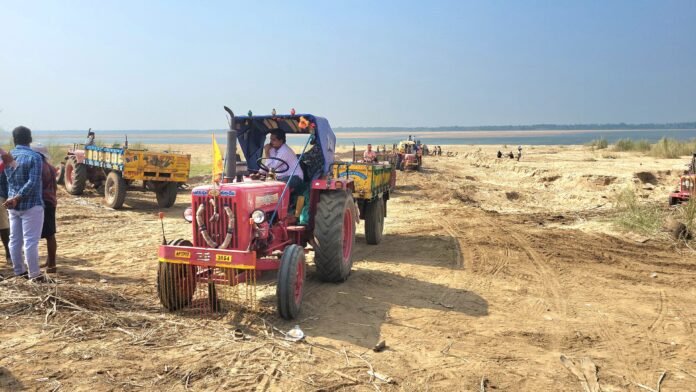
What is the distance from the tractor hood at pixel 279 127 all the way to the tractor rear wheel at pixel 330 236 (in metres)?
0.70

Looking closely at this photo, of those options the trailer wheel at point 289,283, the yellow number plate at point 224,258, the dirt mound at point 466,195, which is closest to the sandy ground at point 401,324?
the trailer wheel at point 289,283

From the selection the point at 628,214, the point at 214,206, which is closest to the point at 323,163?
the point at 214,206

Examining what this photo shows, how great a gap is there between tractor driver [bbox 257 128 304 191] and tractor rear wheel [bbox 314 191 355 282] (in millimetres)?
395

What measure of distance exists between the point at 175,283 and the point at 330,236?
1863 millimetres

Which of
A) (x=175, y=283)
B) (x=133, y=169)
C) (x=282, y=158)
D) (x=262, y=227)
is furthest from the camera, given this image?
(x=133, y=169)

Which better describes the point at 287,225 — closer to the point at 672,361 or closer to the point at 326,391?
the point at 326,391

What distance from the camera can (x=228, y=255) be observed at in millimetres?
4859

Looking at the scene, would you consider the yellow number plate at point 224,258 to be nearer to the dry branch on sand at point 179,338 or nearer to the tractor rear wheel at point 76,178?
the dry branch on sand at point 179,338

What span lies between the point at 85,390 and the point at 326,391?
164 centimetres

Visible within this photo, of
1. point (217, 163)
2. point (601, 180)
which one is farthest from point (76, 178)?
point (601, 180)

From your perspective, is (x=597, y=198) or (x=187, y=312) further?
(x=597, y=198)

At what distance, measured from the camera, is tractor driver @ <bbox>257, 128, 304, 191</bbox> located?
6.60 metres

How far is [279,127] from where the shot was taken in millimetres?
7191

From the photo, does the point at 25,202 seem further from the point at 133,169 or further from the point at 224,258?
the point at 133,169
